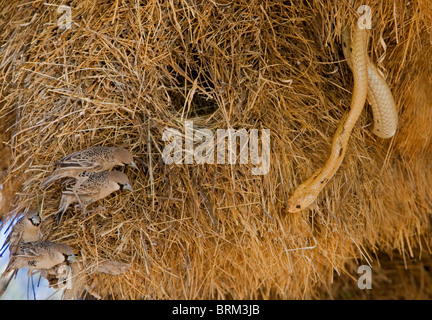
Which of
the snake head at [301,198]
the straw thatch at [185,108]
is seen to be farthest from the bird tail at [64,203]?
the snake head at [301,198]

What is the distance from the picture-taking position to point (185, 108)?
3.23 ft

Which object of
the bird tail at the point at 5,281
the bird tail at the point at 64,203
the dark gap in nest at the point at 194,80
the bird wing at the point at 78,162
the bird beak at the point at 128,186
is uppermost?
the dark gap in nest at the point at 194,80

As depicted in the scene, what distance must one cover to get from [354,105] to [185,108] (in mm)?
349

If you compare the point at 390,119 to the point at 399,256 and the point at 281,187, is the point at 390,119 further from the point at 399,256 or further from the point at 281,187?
the point at 399,256

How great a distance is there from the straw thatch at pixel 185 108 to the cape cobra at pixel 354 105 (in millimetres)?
32

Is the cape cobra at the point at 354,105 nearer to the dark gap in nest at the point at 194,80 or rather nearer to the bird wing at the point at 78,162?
the dark gap in nest at the point at 194,80

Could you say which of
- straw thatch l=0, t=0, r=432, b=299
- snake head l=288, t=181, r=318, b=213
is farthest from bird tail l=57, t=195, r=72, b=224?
snake head l=288, t=181, r=318, b=213

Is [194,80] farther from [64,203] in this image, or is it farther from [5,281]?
[5,281]

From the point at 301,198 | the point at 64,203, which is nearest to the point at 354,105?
the point at 301,198

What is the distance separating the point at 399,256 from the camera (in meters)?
1.41

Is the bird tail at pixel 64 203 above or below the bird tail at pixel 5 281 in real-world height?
above

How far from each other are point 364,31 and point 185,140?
0.41m

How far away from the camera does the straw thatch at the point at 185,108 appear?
885 millimetres

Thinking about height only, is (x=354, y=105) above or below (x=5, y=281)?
above
